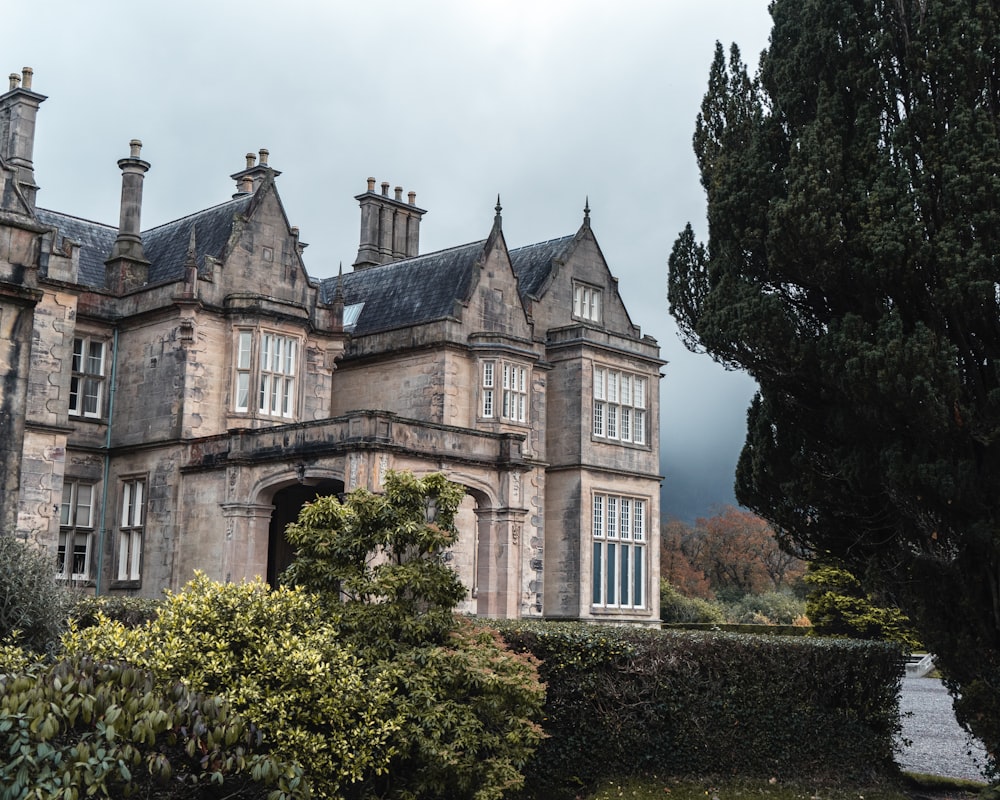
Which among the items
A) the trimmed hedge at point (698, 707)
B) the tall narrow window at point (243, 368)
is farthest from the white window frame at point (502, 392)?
the trimmed hedge at point (698, 707)

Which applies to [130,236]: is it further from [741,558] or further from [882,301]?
[741,558]

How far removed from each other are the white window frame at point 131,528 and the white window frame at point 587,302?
1308 cm

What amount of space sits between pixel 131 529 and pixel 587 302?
46.6 ft

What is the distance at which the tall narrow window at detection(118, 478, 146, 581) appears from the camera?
26.9 metres

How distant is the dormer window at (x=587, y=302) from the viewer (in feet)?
108

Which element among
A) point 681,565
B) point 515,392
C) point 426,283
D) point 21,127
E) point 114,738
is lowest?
point 114,738

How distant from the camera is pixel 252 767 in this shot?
370 inches

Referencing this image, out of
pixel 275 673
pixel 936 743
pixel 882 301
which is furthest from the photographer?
pixel 936 743

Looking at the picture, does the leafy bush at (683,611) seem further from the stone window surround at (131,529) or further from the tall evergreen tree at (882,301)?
the tall evergreen tree at (882,301)

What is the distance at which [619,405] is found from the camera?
32.1 m

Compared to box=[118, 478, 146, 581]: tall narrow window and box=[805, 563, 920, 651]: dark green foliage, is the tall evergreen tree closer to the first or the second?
box=[118, 478, 146, 581]: tall narrow window

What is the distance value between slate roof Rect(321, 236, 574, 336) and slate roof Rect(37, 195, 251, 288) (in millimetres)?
4945

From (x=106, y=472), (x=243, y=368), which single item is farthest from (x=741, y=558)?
(x=106, y=472)

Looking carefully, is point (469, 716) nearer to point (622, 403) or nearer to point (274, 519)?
point (274, 519)
